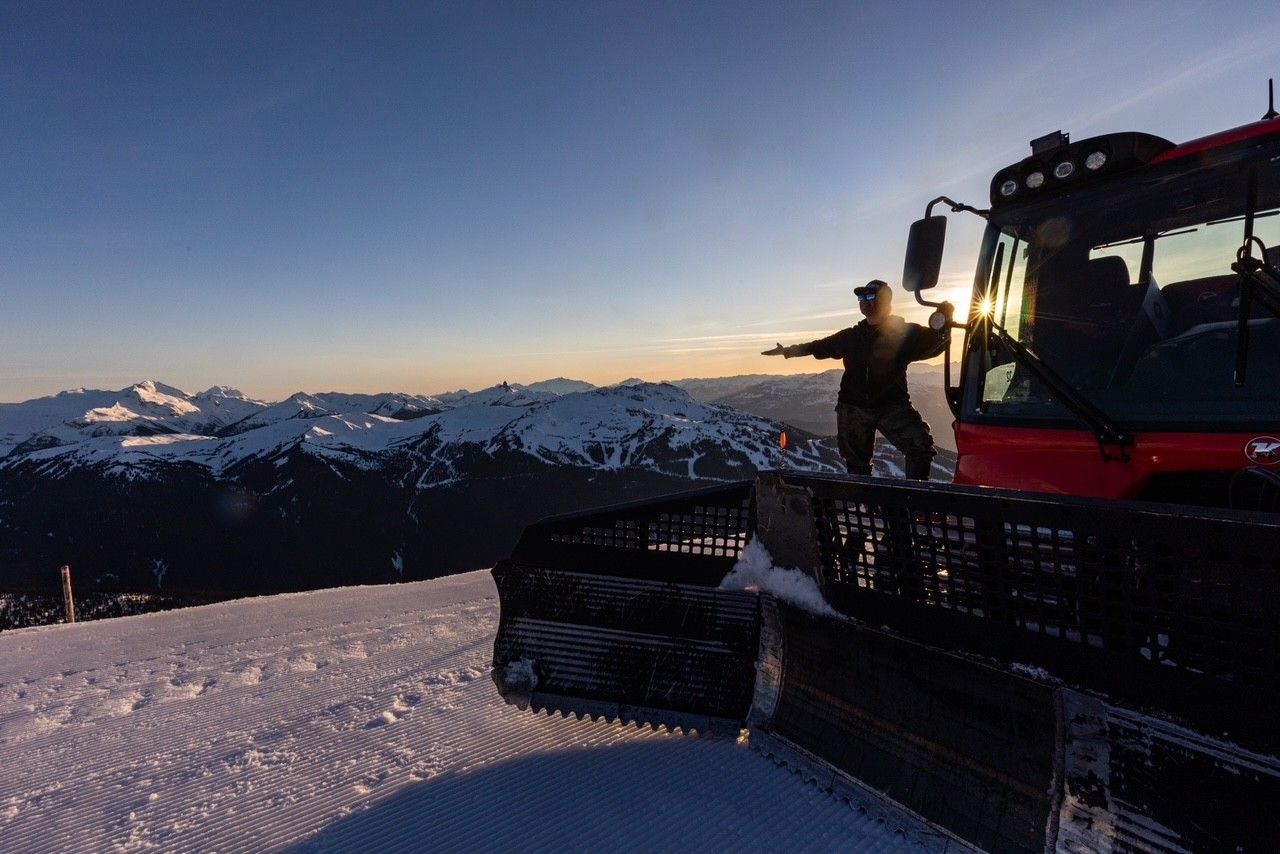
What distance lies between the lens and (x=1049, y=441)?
3.32 meters

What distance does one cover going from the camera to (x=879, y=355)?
559 centimetres

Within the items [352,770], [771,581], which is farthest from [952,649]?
[352,770]

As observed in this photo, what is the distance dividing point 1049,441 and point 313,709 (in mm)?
4862

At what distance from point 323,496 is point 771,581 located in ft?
581

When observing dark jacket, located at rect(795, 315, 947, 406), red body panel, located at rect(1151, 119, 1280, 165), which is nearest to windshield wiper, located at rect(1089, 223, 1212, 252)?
red body panel, located at rect(1151, 119, 1280, 165)

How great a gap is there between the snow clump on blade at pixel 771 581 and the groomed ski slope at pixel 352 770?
2.77 ft

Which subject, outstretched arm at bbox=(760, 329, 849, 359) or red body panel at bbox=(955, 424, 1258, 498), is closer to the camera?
red body panel at bbox=(955, 424, 1258, 498)

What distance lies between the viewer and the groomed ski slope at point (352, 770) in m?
2.72

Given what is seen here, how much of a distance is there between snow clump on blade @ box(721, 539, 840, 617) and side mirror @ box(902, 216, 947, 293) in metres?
2.13

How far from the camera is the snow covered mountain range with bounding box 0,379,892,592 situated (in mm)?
126250

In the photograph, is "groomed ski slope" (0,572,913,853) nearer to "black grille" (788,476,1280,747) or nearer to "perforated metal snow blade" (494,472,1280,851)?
"perforated metal snow blade" (494,472,1280,851)

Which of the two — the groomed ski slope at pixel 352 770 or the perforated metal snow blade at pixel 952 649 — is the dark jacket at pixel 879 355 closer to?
the perforated metal snow blade at pixel 952 649

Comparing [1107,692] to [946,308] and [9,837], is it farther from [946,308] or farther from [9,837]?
[9,837]

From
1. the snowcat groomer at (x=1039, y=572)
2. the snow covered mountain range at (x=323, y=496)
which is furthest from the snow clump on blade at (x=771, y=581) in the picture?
the snow covered mountain range at (x=323, y=496)
